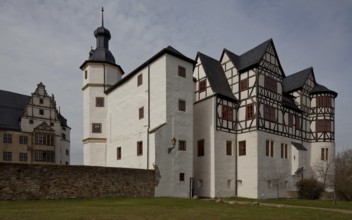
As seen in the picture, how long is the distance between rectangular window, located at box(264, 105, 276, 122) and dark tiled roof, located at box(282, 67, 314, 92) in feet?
26.5

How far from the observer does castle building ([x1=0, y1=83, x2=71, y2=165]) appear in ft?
154

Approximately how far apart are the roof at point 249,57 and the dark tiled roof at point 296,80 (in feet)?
26.4

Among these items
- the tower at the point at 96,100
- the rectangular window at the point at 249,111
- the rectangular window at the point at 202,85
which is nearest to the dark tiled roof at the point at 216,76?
the rectangular window at the point at 202,85

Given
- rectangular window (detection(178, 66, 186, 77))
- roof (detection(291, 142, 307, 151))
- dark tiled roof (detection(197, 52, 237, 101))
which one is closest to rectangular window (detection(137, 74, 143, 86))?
rectangular window (detection(178, 66, 186, 77))

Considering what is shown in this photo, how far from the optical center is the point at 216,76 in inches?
1328

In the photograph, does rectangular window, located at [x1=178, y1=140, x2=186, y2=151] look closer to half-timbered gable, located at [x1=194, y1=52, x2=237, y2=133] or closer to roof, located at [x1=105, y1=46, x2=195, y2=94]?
half-timbered gable, located at [x1=194, y1=52, x2=237, y2=133]

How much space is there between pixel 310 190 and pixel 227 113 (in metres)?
11.5

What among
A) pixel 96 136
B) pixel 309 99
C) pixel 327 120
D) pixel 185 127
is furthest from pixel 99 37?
pixel 327 120

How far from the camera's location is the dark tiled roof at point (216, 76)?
31766 mm

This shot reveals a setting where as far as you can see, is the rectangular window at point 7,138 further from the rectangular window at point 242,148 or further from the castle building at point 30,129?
the rectangular window at point 242,148

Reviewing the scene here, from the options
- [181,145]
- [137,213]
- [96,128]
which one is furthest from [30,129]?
[137,213]

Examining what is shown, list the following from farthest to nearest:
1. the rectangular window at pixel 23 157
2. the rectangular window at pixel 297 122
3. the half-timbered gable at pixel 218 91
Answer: the rectangular window at pixel 23 157 < the rectangular window at pixel 297 122 < the half-timbered gable at pixel 218 91

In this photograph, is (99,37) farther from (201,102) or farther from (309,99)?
(309,99)

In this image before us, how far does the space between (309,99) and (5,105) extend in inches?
1750
